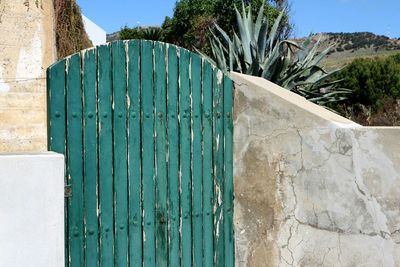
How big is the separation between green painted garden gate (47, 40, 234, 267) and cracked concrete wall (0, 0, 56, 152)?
2.07 metres

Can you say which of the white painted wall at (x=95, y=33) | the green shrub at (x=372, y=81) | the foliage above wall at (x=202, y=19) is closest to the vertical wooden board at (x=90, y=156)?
the white painted wall at (x=95, y=33)

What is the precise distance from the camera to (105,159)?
10.2 ft

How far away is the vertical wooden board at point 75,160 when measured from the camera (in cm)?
299

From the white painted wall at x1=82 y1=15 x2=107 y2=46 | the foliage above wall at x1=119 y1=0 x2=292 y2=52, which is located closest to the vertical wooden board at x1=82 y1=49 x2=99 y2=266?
the white painted wall at x1=82 y1=15 x2=107 y2=46

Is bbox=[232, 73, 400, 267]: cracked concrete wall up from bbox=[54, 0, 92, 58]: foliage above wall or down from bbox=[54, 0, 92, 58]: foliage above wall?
down

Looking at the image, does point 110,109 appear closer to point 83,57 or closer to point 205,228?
point 83,57

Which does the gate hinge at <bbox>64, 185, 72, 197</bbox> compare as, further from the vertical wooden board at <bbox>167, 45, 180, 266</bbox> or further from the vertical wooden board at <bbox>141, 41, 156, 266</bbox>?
the vertical wooden board at <bbox>167, 45, 180, 266</bbox>

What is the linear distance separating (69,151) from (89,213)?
38 centimetres

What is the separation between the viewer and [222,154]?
3.53 m

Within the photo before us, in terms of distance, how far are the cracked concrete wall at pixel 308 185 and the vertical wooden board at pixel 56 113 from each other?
1.18 m

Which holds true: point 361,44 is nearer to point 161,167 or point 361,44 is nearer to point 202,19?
point 202,19

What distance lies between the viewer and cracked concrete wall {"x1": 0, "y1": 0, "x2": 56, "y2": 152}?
16.5ft

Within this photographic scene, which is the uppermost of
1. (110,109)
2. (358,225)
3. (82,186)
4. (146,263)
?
(110,109)

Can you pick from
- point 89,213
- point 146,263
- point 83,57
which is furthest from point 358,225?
point 83,57
